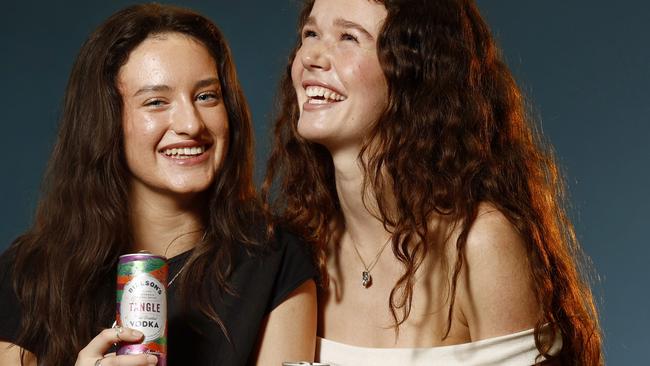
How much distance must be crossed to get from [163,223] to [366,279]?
0.51m

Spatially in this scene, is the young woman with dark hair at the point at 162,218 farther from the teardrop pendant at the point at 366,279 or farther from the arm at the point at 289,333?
the teardrop pendant at the point at 366,279

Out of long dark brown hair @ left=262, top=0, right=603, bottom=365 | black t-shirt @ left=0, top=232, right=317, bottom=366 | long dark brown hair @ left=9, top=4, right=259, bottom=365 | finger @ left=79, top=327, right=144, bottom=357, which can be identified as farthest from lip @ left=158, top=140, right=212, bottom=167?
finger @ left=79, top=327, right=144, bottom=357

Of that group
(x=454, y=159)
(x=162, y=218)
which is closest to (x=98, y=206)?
(x=162, y=218)

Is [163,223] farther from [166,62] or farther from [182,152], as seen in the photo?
[166,62]

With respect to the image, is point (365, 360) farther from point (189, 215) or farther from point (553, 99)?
point (553, 99)

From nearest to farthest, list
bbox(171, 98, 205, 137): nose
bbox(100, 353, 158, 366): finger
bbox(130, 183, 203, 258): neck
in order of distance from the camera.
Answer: bbox(100, 353, 158, 366): finger < bbox(171, 98, 205, 137): nose < bbox(130, 183, 203, 258): neck

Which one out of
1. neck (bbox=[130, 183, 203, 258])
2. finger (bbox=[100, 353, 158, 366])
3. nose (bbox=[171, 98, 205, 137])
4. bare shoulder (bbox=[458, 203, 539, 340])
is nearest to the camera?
finger (bbox=[100, 353, 158, 366])

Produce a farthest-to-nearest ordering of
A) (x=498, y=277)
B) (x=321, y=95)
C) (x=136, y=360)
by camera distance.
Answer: (x=321, y=95)
(x=498, y=277)
(x=136, y=360)

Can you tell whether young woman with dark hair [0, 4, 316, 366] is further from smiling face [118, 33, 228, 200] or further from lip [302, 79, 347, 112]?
lip [302, 79, 347, 112]

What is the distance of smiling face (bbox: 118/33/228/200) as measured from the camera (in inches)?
94.4

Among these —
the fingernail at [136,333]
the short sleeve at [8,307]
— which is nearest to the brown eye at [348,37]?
the fingernail at [136,333]

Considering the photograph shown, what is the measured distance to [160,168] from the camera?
7.93 feet

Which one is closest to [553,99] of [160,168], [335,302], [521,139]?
[521,139]

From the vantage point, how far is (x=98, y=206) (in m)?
2.49
